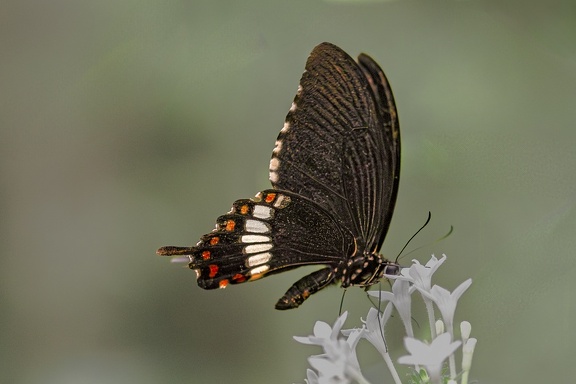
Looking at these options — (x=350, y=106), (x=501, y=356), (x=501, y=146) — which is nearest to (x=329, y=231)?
(x=350, y=106)

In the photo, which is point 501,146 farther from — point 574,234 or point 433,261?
point 433,261

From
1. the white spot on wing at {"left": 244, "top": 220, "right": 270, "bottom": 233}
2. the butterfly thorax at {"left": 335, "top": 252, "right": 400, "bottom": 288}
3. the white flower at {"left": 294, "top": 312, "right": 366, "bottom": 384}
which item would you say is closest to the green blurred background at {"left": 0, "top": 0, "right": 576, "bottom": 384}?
the butterfly thorax at {"left": 335, "top": 252, "right": 400, "bottom": 288}

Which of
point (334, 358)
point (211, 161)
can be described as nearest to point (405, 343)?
point (334, 358)

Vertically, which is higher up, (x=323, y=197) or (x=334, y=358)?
(x=323, y=197)

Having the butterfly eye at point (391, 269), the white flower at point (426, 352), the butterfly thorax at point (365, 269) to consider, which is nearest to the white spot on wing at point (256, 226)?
the butterfly thorax at point (365, 269)

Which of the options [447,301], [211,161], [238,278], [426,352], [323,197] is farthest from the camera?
[211,161]

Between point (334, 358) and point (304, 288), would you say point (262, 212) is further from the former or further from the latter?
point (334, 358)

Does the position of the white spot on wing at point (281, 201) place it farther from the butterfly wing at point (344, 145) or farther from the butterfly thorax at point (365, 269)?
the butterfly thorax at point (365, 269)
